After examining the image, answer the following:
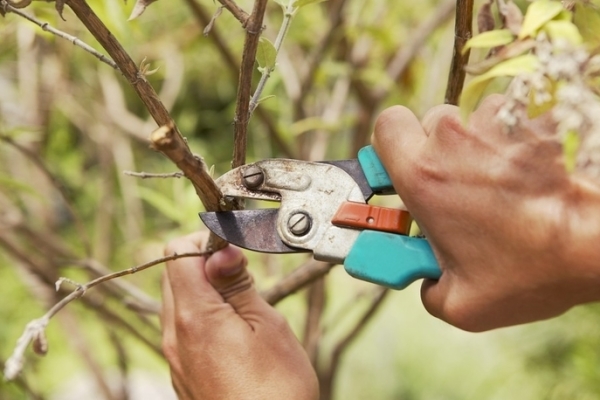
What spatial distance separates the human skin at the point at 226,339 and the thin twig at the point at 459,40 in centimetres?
25

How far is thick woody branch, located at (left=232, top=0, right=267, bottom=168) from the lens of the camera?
0.48 m

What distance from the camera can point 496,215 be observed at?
441 millimetres

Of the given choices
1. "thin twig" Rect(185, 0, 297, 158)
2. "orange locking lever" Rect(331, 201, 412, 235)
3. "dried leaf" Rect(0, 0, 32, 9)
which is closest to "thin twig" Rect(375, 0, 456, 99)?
"thin twig" Rect(185, 0, 297, 158)

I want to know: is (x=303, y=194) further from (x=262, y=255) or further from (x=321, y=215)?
(x=262, y=255)

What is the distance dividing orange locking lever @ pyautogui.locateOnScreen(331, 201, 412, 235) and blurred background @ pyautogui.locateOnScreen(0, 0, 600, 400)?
0.42m

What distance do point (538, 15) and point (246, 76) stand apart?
23cm

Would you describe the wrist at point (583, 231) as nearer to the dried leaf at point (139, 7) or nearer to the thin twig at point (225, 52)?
the dried leaf at point (139, 7)

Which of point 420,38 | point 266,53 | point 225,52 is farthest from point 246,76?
point 420,38

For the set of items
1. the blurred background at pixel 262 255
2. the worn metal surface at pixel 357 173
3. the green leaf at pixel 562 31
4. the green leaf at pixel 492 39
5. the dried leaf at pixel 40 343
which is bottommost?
the blurred background at pixel 262 255

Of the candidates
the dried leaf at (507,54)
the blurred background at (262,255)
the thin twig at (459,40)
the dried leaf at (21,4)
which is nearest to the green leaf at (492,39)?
the dried leaf at (507,54)

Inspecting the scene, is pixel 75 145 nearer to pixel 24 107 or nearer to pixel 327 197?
pixel 24 107

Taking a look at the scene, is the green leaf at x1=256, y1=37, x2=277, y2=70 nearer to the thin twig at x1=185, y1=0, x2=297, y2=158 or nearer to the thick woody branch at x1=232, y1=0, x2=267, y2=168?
the thick woody branch at x1=232, y1=0, x2=267, y2=168

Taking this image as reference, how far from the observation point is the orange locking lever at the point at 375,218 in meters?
0.56

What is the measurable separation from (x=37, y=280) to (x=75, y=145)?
1.56 m
